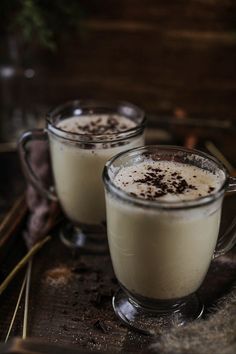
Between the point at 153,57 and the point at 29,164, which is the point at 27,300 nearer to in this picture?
the point at 29,164

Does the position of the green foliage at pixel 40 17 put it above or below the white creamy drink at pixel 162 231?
above

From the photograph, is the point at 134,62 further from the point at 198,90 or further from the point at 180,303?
the point at 180,303

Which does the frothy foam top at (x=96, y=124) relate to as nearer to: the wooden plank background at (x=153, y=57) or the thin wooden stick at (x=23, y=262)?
the thin wooden stick at (x=23, y=262)

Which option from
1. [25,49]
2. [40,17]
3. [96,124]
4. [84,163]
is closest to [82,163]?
[84,163]

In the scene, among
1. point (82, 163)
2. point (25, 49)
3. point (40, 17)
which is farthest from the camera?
point (25, 49)

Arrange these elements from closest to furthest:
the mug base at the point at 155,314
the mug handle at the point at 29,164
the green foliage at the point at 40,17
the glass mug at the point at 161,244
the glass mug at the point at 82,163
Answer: the glass mug at the point at 161,244, the mug base at the point at 155,314, the glass mug at the point at 82,163, the mug handle at the point at 29,164, the green foliage at the point at 40,17

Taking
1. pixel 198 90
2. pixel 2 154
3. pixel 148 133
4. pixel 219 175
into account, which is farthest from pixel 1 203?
pixel 198 90

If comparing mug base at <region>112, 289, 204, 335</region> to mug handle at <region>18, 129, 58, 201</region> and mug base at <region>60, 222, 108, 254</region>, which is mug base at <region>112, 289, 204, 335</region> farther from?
mug handle at <region>18, 129, 58, 201</region>

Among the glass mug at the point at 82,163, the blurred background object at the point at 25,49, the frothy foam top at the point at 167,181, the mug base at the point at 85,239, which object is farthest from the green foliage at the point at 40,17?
the frothy foam top at the point at 167,181
